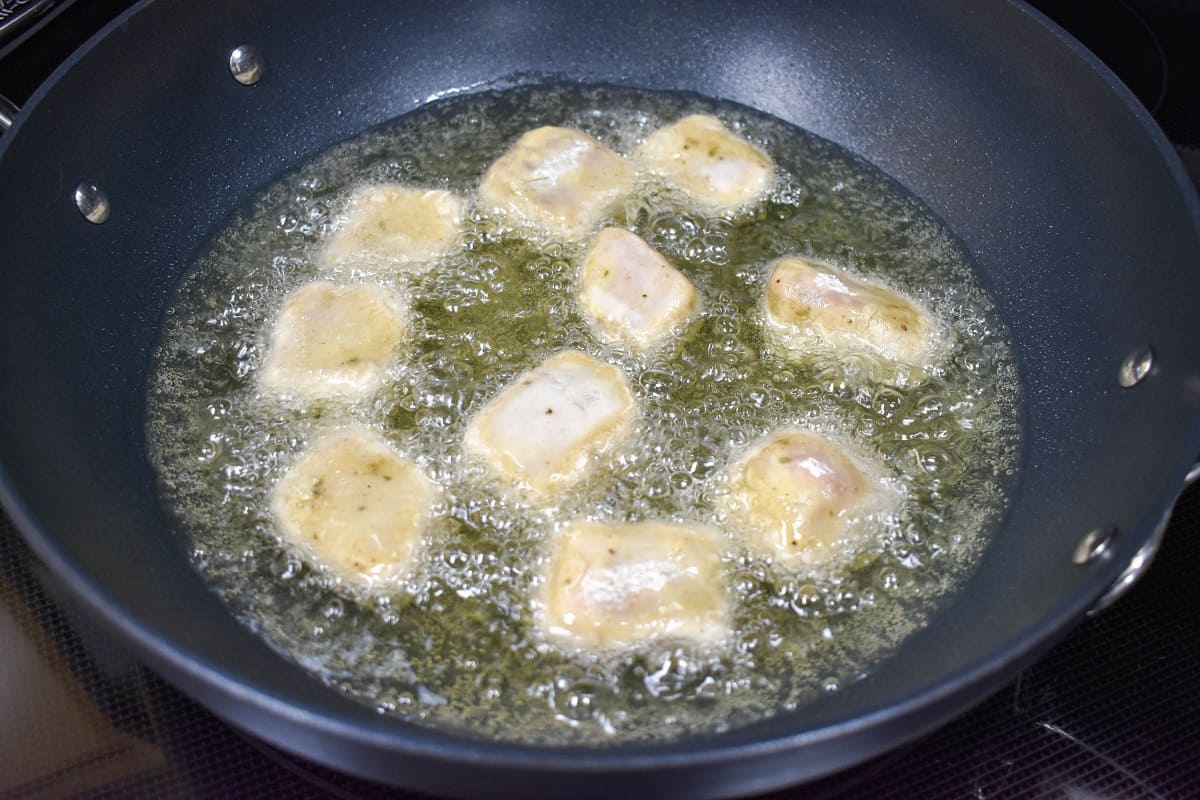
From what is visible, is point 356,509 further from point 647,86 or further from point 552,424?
point 647,86

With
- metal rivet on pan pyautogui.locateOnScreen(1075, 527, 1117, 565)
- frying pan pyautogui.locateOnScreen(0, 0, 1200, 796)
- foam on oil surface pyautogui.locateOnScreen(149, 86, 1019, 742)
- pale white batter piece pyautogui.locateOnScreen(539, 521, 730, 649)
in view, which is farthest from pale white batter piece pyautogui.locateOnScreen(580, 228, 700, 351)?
metal rivet on pan pyautogui.locateOnScreen(1075, 527, 1117, 565)

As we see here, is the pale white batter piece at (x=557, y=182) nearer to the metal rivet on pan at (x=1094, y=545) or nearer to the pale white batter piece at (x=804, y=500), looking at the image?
the pale white batter piece at (x=804, y=500)

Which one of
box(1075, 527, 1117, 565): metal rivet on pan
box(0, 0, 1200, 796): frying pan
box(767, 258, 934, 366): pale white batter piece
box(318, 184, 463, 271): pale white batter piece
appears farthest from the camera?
box(318, 184, 463, 271): pale white batter piece

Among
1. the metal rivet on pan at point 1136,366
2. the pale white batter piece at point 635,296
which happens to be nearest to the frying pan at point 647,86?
the metal rivet on pan at point 1136,366

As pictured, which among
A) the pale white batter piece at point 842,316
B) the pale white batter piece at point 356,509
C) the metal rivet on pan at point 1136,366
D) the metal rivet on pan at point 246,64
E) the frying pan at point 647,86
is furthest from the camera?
the metal rivet on pan at point 246,64

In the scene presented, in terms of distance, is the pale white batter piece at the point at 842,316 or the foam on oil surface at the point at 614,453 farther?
the pale white batter piece at the point at 842,316

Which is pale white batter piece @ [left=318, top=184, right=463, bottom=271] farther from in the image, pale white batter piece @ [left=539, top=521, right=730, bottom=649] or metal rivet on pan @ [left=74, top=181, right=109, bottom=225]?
pale white batter piece @ [left=539, top=521, right=730, bottom=649]

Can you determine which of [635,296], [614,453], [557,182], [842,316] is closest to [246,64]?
[557,182]
